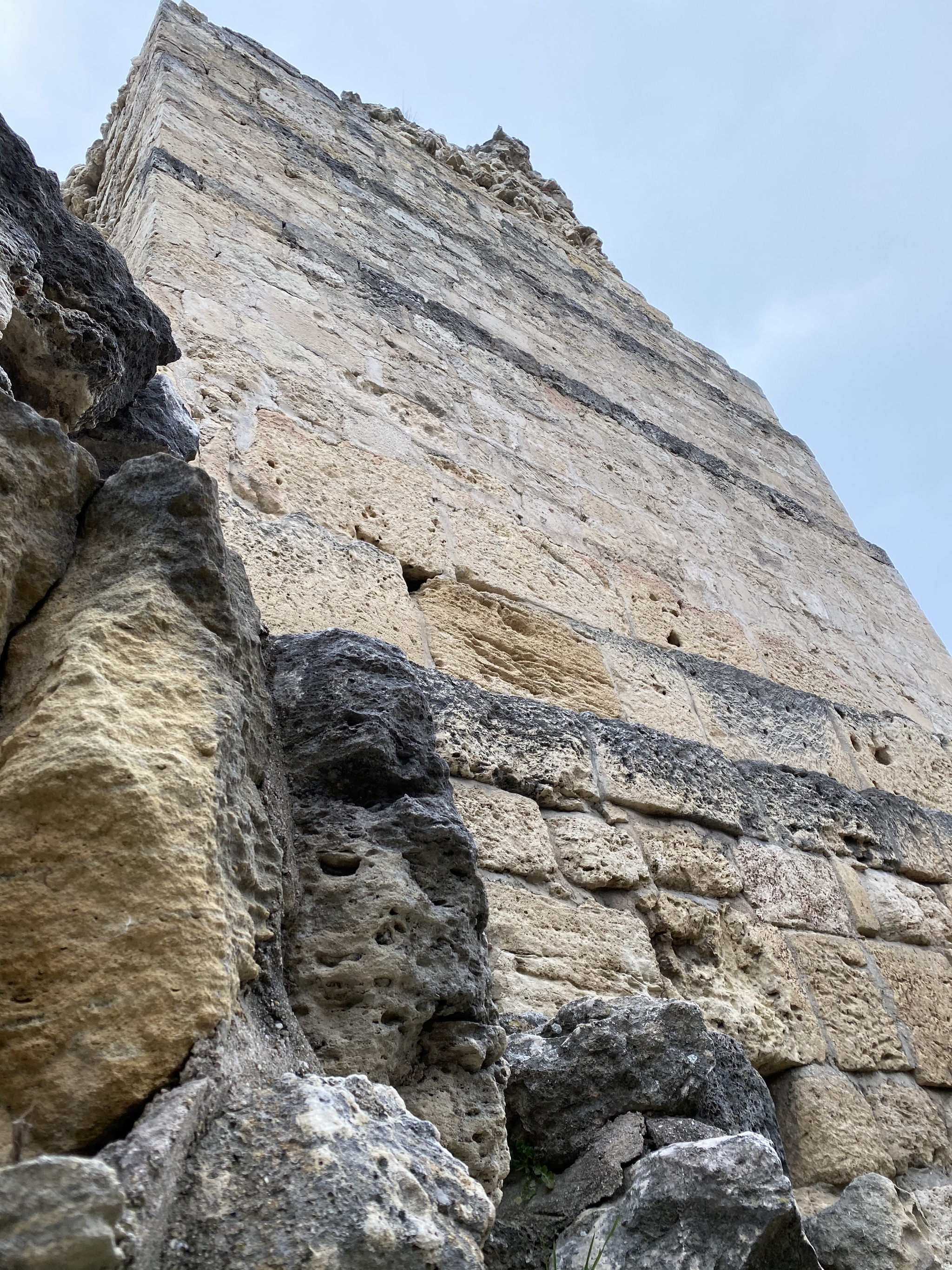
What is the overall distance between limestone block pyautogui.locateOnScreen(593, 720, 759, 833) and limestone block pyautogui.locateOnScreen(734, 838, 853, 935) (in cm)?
10

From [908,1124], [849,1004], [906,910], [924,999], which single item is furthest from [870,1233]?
[906,910]

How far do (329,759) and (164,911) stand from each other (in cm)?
56

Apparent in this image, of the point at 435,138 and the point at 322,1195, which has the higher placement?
the point at 435,138

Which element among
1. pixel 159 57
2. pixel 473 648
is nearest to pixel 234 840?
pixel 473 648


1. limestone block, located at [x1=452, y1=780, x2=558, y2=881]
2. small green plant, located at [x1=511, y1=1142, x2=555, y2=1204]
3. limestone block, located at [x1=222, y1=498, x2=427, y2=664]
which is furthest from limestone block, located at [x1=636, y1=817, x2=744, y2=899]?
small green plant, located at [x1=511, y1=1142, x2=555, y2=1204]

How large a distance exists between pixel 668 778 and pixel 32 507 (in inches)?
68.4

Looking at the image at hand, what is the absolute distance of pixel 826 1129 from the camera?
83.0 inches

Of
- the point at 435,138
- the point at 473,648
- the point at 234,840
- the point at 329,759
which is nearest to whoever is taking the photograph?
the point at 234,840

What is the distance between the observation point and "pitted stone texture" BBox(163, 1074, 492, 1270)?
0.79m

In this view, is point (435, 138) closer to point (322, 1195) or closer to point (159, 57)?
point (159, 57)

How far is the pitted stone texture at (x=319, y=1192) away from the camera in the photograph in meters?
0.79

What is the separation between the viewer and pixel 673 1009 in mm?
1564

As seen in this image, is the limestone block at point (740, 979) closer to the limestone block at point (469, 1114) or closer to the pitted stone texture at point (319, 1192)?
the limestone block at point (469, 1114)

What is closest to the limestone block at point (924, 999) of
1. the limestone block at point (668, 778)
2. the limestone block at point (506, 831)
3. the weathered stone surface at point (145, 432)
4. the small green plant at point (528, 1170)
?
→ the limestone block at point (668, 778)
